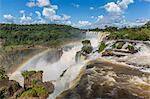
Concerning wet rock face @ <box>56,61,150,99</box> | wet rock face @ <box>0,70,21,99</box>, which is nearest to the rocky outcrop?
wet rock face @ <box>56,61,150,99</box>

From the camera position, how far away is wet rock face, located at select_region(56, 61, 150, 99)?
1670 cm

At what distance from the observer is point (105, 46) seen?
33250mm

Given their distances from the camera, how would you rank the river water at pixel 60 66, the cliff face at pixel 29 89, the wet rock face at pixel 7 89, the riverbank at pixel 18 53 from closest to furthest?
the cliff face at pixel 29 89 < the wet rock face at pixel 7 89 < the river water at pixel 60 66 < the riverbank at pixel 18 53

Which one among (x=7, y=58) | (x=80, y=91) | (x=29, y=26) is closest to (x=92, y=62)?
(x=80, y=91)

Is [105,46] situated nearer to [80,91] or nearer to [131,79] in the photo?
[131,79]

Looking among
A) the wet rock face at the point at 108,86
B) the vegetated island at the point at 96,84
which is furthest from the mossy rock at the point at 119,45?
the wet rock face at the point at 108,86

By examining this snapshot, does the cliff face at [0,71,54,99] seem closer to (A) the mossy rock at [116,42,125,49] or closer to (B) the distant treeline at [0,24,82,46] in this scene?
(A) the mossy rock at [116,42,125,49]

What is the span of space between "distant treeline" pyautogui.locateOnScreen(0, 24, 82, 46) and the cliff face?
99.6 feet

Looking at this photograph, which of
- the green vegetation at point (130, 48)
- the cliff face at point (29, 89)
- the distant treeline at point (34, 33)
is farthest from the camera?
the distant treeline at point (34, 33)

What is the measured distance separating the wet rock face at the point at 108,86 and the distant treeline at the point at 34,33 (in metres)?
32.7

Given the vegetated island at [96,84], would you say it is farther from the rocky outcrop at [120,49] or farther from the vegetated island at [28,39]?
the vegetated island at [28,39]

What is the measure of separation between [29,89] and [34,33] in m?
38.8

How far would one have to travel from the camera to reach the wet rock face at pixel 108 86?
16.7 metres

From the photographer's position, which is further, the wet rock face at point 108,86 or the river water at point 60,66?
the river water at point 60,66
